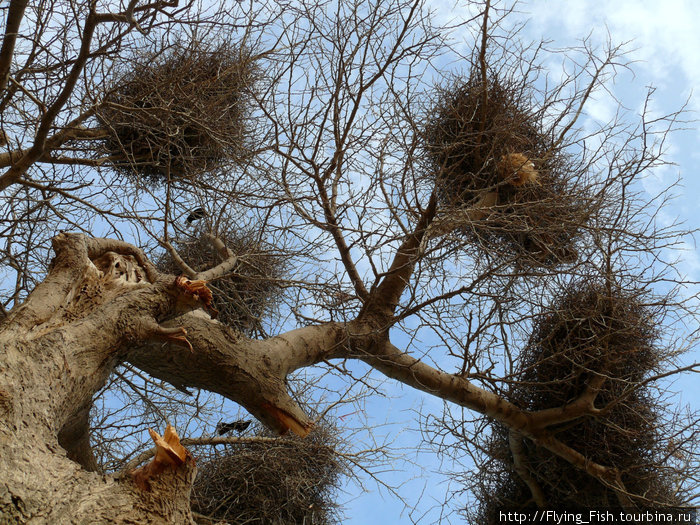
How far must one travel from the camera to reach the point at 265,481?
3688mm

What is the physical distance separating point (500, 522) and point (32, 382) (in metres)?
2.86

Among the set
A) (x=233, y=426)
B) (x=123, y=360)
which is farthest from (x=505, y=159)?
(x=123, y=360)

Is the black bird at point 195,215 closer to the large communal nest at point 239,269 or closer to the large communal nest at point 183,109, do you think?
the large communal nest at point 239,269

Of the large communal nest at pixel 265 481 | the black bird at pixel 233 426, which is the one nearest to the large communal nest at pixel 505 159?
the large communal nest at pixel 265 481

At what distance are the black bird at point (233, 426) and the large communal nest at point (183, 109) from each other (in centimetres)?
144

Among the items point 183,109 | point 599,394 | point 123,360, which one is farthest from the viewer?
point 599,394

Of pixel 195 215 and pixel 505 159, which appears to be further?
pixel 195 215

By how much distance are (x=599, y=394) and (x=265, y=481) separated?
6.12 feet

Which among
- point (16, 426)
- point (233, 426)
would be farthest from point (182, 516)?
point (233, 426)

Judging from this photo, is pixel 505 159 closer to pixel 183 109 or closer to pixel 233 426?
pixel 183 109

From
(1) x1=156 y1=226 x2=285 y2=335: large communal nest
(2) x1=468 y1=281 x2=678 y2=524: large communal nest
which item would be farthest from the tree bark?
(1) x1=156 y1=226 x2=285 y2=335: large communal nest

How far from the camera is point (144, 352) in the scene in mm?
2543

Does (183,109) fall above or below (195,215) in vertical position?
above

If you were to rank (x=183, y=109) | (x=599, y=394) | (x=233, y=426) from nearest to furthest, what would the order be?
(x=183, y=109) → (x=599, y=394) → (x=233, y=426)
